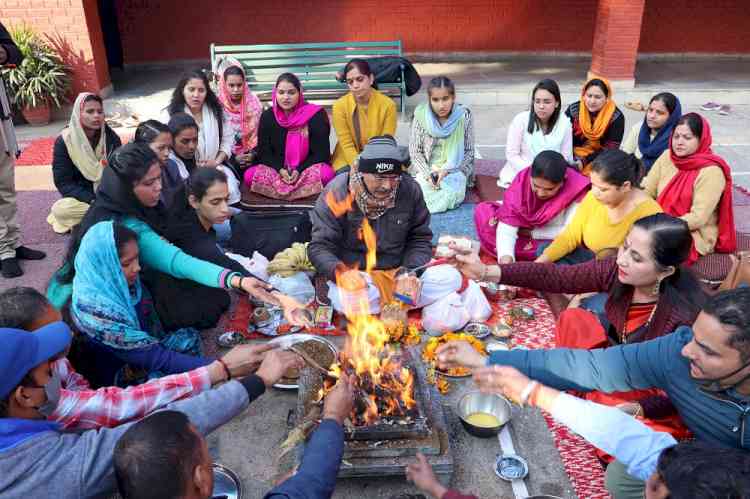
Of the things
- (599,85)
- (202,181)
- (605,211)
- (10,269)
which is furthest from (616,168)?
(10,269)

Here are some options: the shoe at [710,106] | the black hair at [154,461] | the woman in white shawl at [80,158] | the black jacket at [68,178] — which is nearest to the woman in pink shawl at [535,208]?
the black hair at [154,461]

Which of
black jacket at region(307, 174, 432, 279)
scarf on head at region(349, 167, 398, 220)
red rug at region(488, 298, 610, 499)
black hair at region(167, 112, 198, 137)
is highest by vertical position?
black hair at region(167, 112, 198, 137)

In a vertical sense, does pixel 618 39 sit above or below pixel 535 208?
above

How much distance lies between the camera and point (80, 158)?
5395 mm

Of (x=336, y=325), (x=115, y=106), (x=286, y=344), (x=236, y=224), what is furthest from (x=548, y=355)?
(x=115, y=106)

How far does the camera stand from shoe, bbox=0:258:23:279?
5117 millimetres

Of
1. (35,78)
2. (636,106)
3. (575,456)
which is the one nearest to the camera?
(575,456)

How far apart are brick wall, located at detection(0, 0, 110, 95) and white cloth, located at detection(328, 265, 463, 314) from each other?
8075 mm

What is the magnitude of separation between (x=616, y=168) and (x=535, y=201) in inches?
38.8

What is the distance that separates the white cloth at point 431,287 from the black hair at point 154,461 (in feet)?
8.21

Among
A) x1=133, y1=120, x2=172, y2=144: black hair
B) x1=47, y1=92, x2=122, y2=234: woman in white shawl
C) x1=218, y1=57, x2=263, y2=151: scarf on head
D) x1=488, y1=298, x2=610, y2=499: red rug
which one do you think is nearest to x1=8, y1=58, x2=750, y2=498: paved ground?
x1=488, y1=298, x2=610, y2=499: red rug

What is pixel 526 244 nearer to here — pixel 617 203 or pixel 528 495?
pixel 617 203

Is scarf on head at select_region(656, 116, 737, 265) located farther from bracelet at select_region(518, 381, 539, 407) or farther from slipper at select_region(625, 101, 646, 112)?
slipper at select_region(625, 101, 646, 112)

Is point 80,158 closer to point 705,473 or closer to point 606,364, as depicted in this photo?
point 606,364
